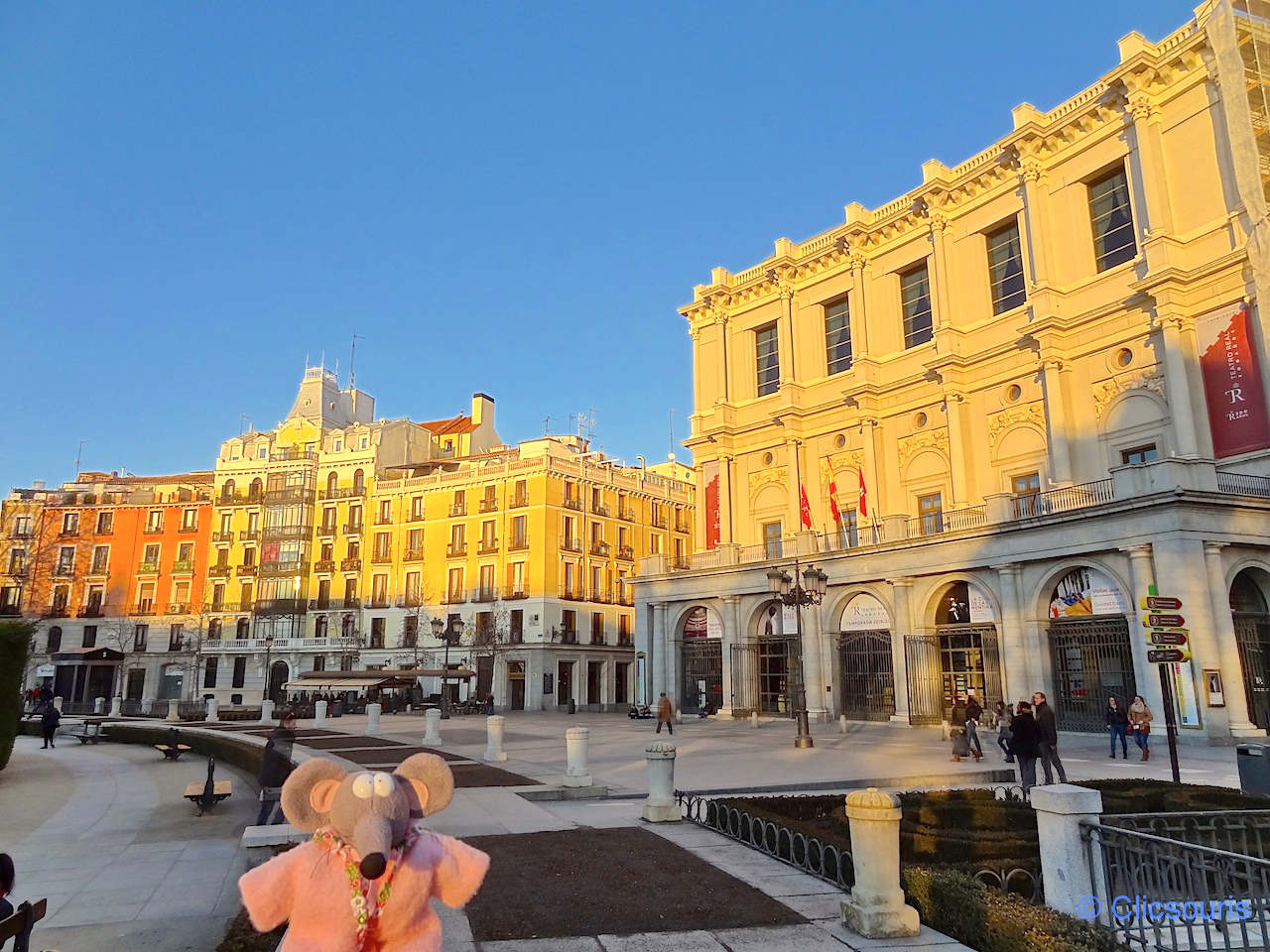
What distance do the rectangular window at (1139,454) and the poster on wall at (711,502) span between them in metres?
17.9

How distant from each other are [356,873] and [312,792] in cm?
36

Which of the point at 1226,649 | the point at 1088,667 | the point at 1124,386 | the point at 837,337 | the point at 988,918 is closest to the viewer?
the point at 988,918

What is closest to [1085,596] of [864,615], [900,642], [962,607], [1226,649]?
[1226,649]

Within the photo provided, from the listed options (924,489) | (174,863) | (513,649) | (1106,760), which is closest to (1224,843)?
(174,863)

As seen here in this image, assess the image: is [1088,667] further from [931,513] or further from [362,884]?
[362,884]

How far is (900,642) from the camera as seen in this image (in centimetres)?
2930

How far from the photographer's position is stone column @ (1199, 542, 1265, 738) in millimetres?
20578

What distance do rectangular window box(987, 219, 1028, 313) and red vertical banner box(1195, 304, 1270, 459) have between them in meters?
6.98

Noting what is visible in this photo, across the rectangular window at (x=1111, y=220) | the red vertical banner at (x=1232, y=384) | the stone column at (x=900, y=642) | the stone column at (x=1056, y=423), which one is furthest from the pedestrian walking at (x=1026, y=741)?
the rectangular window at (x=1111, y=220)

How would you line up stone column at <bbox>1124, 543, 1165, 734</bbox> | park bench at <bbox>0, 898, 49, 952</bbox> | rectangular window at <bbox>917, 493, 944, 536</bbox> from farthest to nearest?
rectangular window at <bbox>917, 493, 944, 536</bbox>, stone column at <bbox>1124, 543, 1165, 734</bbox>, park bench at <bbox>0, 898, 49, 952</bbox>

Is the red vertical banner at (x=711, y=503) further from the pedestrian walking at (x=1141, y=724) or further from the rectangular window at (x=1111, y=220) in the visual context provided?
the pedestrian walking at (x=1141, y=724)

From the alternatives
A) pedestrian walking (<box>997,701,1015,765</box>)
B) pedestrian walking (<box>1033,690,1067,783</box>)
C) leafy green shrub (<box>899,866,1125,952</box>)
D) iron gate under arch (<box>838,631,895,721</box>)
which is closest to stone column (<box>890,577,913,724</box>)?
iron gate under arch (<box>838,631,895,721</box>)

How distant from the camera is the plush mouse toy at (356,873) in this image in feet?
10.5

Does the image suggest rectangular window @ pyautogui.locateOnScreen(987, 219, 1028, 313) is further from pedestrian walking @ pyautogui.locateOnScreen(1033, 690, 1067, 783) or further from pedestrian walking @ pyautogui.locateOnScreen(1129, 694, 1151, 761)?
pedestrian walking @ pyautogui.locateOnScreen(1033, 690, 1067, 783)
